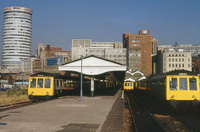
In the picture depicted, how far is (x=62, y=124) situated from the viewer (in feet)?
40.4

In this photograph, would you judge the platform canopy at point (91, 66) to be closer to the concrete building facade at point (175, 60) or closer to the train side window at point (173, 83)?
the train side window at point (173, 83)

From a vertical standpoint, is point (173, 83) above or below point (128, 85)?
above

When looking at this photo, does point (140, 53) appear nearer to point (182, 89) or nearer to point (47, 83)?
point (47, 83)

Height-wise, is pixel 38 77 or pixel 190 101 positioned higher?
pixel 38 77

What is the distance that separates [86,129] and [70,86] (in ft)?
91.0

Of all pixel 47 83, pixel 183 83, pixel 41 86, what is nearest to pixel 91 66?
pixel 47 83

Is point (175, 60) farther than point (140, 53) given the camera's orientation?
No

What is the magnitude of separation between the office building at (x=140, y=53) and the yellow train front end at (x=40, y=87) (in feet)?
408

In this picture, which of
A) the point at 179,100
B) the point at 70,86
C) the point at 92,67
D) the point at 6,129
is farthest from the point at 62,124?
the point at 70,86

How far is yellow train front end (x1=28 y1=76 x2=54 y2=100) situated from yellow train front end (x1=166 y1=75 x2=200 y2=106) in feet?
47.2

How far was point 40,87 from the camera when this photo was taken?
1073 inches

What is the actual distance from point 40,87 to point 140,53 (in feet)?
420

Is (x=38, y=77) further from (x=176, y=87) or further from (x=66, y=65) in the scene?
(x=176, y=87)

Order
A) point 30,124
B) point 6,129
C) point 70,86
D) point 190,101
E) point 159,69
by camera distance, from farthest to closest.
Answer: point 159,69
point 70,86
point 190,101
point 30,124
point 6,129
